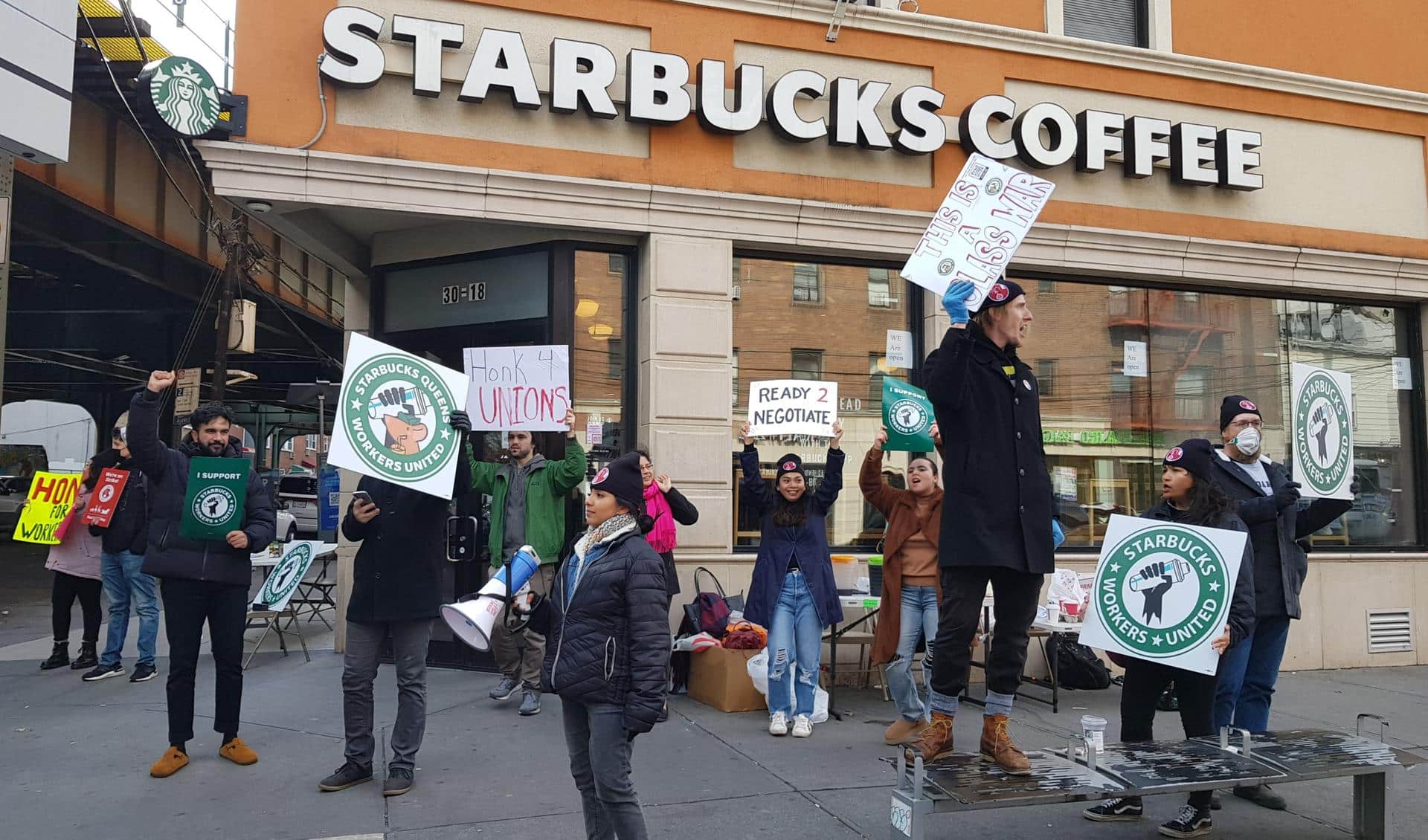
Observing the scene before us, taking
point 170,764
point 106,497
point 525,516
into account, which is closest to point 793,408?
point 525,516

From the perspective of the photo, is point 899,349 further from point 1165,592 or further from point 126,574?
point 126,574

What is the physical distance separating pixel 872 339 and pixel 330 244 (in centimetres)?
524

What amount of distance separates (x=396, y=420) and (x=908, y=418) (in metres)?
3.53

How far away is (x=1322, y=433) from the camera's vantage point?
19.5ft

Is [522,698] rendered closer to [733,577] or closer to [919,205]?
[733,577]

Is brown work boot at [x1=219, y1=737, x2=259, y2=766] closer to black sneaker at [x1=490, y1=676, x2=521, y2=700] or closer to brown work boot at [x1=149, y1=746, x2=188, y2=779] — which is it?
brown work boot at [x1=149, y1=746, x2=188, y2=779]

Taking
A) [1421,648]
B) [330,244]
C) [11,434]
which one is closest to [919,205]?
[330,244]

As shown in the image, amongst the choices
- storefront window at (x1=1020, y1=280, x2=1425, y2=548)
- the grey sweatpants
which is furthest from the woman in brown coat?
storefront window at (x1=1020, y1=280, x2=1425, y2=548)

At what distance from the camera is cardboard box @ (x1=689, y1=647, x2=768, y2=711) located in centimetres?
740

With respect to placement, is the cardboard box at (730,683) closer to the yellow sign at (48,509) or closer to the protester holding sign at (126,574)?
the protester holding sign at (126,574)

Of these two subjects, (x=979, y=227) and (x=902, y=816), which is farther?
(x=979, y=227)

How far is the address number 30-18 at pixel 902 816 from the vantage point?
3.77m

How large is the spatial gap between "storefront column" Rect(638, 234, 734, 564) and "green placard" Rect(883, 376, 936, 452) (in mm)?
1927

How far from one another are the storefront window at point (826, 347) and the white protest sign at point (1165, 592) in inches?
157
